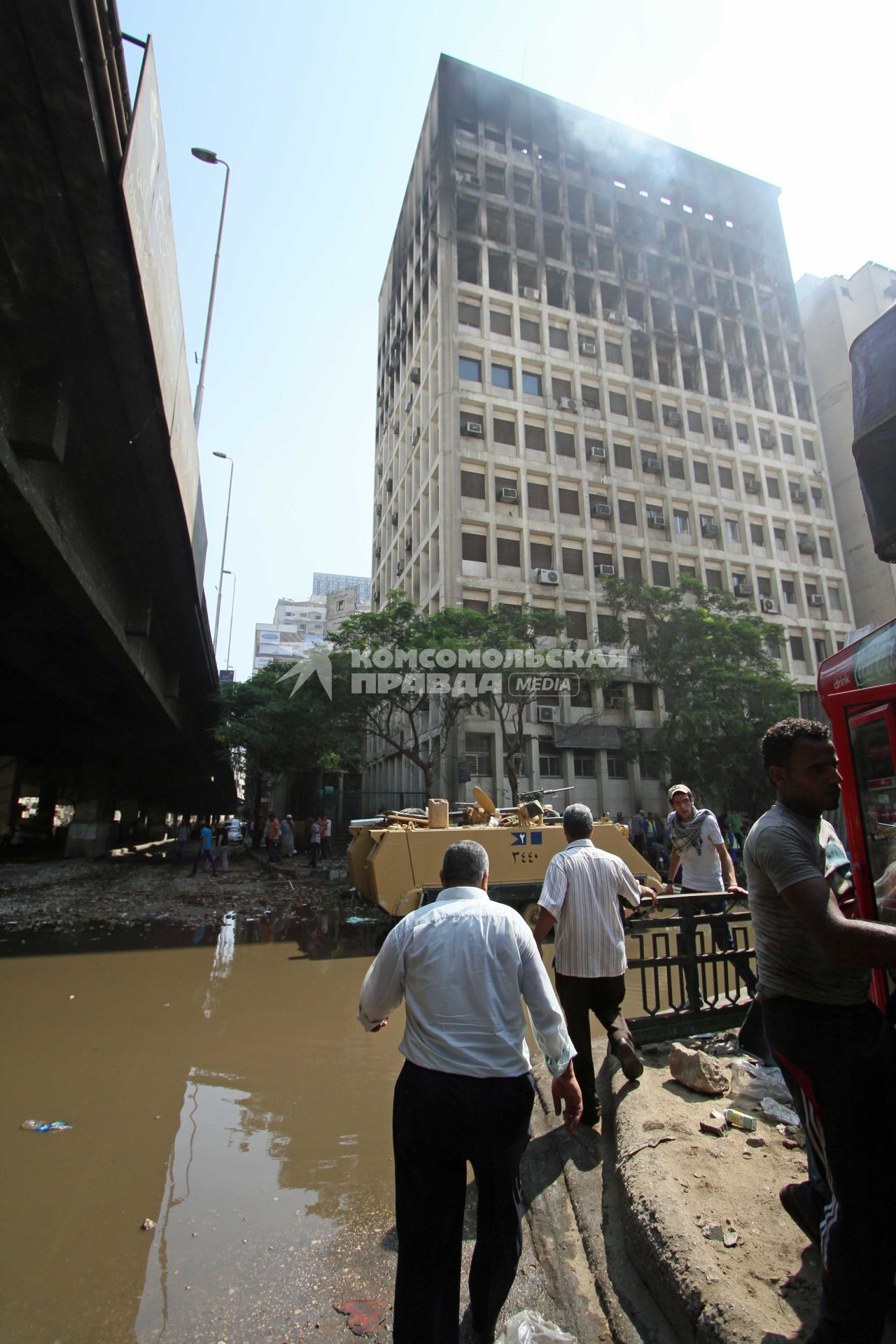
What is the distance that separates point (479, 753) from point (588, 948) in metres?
21.1

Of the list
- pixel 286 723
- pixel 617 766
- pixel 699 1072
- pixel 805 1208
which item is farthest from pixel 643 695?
pixel 805 1208

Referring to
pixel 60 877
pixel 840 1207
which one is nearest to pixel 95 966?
pixel 840 1207

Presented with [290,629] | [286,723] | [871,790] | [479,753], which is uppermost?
[290,629]

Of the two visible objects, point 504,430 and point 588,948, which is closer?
point 588,948

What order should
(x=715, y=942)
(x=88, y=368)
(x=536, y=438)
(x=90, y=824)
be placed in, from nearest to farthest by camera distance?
(x=715, y=942) < (x=88, y=368) < (x=90, y=824) < (x=536, y=438)

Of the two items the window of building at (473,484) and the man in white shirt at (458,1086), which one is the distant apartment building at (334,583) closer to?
the window of building at (473,484)

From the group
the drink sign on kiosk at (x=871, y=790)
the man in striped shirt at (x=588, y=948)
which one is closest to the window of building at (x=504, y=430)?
the man in striped shirt at (x=588, y=948)

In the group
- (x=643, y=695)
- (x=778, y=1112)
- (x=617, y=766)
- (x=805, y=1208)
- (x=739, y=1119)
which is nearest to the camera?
(x=805, y=1208)

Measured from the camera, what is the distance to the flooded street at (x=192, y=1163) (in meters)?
2.49

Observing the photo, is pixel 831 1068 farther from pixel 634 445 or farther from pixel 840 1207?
pixel 634 445

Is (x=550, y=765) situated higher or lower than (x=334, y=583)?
lower

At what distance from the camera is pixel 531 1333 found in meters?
2.11

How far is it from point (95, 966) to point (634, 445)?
3062cm

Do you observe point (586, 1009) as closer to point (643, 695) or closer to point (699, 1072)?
point (699, 1072)
